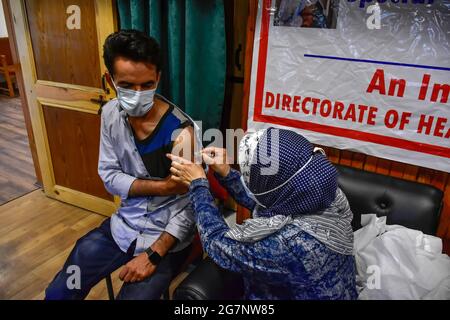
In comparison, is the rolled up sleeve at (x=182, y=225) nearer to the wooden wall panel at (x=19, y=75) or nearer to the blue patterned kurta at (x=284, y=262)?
the blue patterned kurta at (x=284, y=262)

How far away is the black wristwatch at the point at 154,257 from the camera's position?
122 centimetres

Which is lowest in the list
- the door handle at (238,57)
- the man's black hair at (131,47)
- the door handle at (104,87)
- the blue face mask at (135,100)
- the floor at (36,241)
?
the floor at (36,241)

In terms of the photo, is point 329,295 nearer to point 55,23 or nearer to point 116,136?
point 116,136

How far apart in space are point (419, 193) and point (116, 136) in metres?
1.20

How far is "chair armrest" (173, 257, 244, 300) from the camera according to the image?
1045 millimetres

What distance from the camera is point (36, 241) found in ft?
7.37

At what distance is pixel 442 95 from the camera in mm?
1182

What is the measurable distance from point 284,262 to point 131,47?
0.90m

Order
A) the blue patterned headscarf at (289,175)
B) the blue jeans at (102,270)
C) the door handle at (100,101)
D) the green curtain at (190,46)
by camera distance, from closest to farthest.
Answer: the blue patterned headscarf at (289,175) → the blue jeans at (102,270) → the green curtain at (190,46) → the door handle at (100,101)

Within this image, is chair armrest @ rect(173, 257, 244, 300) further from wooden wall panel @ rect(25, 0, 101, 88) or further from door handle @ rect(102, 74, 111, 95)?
wooden wall panel @ rect(25, 0, 101, 88)

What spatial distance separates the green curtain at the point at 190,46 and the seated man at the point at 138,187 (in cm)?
41

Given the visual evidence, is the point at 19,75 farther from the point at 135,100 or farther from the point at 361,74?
the point at 361,74

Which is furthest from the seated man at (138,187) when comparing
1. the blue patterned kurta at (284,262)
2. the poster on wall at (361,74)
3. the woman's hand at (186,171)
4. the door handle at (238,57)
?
the door handle at (238,57)

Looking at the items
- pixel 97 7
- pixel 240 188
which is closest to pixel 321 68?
pixel 240 188
